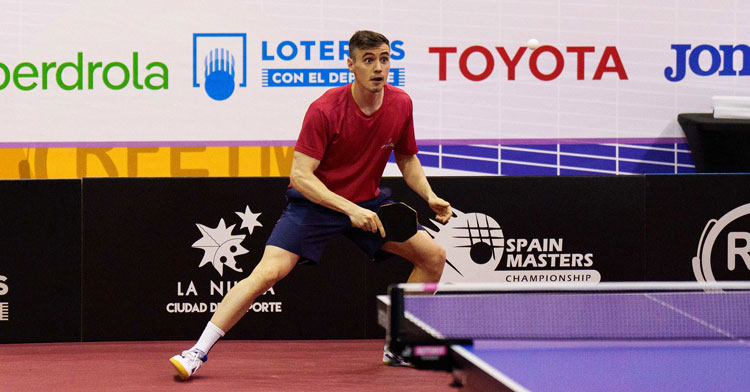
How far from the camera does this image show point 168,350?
19.1 ft

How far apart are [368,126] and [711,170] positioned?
2945 millimetres

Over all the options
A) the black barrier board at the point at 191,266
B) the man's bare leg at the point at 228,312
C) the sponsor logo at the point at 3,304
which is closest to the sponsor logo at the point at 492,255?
the black barrier board at the point at 191,266

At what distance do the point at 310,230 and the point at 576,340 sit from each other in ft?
4.81

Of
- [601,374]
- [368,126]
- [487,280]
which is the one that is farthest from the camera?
[487,280]

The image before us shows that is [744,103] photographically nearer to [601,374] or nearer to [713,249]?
[713,249]

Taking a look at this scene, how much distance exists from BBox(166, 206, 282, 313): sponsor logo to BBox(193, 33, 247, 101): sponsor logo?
119 centimetres

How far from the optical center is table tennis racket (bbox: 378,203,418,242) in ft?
15.9

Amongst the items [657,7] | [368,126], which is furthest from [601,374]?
[657,7]

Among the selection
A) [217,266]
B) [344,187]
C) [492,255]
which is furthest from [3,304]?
[492,255]

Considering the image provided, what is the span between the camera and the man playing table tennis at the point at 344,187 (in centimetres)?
476

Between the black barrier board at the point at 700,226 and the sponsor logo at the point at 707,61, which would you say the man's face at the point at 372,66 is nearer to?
the black barrier board at the point at 700,226

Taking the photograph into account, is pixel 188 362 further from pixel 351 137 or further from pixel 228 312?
pixel 351 137

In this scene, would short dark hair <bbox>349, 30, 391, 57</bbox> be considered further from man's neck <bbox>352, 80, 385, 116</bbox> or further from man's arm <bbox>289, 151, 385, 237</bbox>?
man's arm <bbox>289, 151, 385, 237</bbox>

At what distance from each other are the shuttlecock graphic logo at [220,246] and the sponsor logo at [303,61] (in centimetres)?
130
